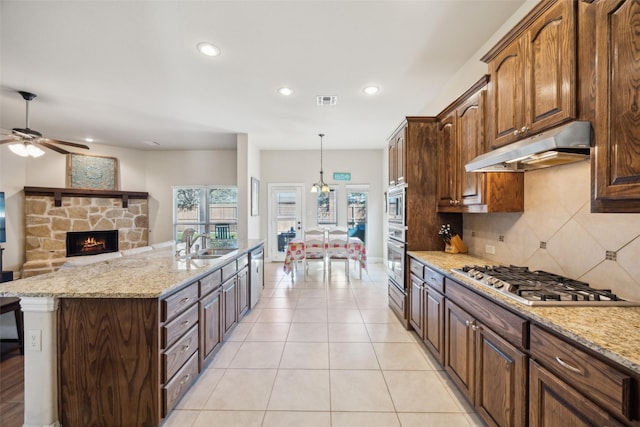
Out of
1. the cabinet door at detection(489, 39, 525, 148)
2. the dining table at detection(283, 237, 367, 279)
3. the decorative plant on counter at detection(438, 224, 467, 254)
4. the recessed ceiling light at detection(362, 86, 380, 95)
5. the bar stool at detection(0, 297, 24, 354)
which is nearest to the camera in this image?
the cabinet door at detection(489, 39, 525, 148)

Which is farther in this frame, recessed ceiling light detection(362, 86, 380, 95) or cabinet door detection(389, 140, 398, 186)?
cabinet door detection(389, 140, 398, 186)

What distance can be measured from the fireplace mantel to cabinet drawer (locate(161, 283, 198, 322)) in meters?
5.39

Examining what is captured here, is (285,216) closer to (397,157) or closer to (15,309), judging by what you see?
(397,157)

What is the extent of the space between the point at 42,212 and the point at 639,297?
26.0 feet

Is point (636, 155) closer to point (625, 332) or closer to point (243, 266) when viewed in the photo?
point (625, 332)

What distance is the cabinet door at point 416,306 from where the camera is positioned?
2.45m

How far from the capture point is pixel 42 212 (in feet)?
16.3

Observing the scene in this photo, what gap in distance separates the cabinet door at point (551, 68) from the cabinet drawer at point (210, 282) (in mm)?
2467

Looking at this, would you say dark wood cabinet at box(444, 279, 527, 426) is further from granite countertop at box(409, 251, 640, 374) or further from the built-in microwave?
the built-in microwave

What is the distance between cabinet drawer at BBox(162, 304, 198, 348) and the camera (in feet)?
→ 5.09

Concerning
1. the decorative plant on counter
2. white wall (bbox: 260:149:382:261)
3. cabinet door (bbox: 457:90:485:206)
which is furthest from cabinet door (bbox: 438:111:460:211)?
white wall (bbox: 260:149:382:261)

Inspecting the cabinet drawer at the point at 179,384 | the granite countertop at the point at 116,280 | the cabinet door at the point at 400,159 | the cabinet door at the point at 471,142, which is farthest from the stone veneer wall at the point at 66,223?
the cabinet door at the point at 471,142

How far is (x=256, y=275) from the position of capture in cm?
355

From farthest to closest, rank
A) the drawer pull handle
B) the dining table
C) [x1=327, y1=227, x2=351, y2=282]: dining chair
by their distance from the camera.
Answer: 1. [x1=327, y1=227, x2=351, y2=282]: dining chair
2. the dining table
3. the drawer pull handle
